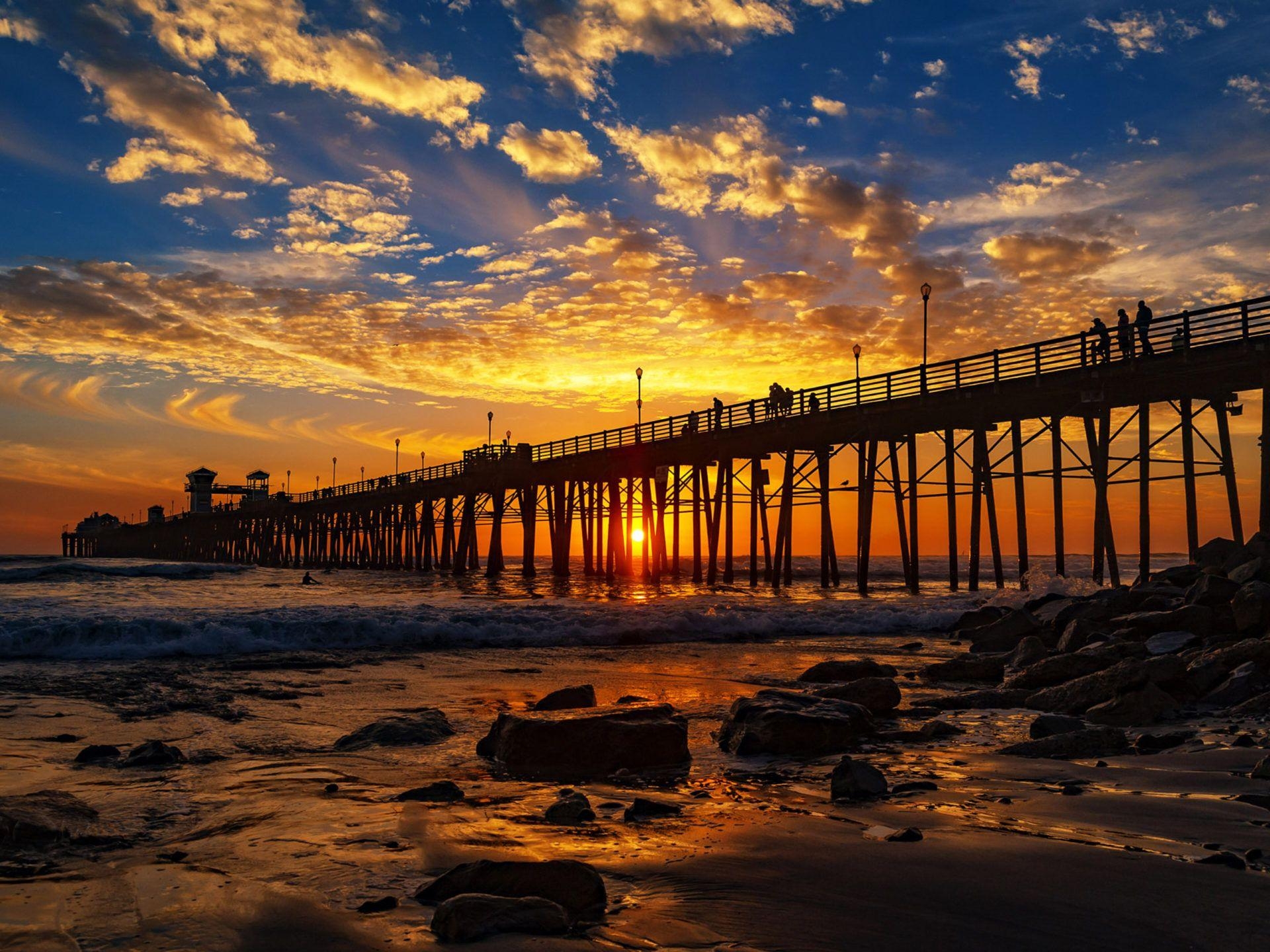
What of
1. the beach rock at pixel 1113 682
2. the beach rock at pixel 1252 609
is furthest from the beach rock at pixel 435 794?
Answer: the beach rock at pixel 1252 609

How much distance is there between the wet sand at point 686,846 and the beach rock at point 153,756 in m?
0.16

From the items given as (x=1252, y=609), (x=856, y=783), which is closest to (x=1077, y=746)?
(x=856, y=783)

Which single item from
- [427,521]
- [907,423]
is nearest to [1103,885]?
[907,423]

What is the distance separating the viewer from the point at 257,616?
17625mm

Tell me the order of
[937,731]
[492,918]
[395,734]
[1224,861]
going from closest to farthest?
[492,918] → [1224,861] → [395,734] → [937,731]

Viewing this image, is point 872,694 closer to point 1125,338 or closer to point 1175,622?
point 1175,622

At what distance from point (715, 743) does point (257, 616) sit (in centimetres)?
1308

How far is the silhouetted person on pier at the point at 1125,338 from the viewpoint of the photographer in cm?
2272

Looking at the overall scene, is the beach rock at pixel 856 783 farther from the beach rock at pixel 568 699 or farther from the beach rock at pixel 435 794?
the beach rock at pixel 568 699

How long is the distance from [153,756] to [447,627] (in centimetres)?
1188

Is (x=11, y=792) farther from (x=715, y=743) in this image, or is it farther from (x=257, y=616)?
(x=257, y=616)

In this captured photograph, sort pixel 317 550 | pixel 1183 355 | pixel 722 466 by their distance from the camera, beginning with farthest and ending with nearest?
1. pixel 317 550
2. pixel 722 466
3. pixel 1183 355

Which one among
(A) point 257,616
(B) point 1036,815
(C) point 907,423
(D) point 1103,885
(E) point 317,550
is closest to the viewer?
(D) point 1103,885

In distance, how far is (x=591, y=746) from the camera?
6598mm
